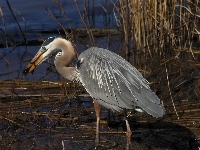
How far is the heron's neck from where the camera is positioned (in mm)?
5776

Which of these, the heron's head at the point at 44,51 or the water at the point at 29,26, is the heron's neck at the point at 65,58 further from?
the water at the point at 29,26

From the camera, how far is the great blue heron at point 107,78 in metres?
5.34

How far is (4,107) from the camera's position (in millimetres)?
6391

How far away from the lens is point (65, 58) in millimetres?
5824

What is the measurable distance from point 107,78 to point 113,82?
71mm

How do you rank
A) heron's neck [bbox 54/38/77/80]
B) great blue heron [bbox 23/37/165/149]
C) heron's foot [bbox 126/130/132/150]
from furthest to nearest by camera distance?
1. heron's neck [bbox 54/38/77/80]
2. heron's foot [bbox 126/130/132/150]
3. great blue heron [bbox 23/37/165/149]

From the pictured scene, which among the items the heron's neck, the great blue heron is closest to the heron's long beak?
the great blue heron

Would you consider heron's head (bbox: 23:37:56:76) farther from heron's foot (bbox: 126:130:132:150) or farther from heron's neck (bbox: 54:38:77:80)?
heron's foot (bbox: 126:130:132:150)

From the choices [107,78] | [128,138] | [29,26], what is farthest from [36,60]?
[29,26]

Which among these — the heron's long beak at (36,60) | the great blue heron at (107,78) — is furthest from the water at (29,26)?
the great blue heron at (107,78)

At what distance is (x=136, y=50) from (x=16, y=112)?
2.55 metres

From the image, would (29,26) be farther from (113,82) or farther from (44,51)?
(113,82)

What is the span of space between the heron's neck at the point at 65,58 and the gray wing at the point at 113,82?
0.12 metres

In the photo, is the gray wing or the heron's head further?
the heron's head
